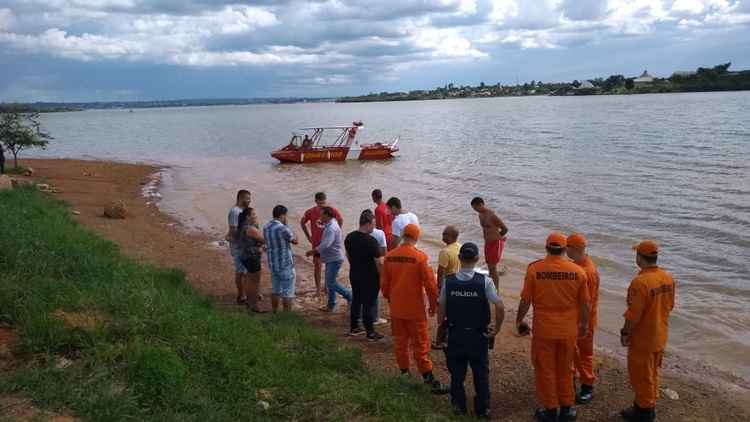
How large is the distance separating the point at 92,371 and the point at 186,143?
58.0 metres

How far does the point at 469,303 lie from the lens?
5.20 meters

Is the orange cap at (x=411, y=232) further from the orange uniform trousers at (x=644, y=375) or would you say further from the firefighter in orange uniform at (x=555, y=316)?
the orange uniform trousers at (x=644, y=375)

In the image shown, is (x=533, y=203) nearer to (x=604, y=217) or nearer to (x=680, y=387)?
(x=604, y=217)

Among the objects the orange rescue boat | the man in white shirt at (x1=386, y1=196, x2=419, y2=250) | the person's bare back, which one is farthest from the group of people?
the orange rescue boat

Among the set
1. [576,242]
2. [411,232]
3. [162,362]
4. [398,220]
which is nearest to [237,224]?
[398,220]

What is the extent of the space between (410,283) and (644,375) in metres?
2.30

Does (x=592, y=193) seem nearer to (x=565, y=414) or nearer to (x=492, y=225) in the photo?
(x=492, y=225)

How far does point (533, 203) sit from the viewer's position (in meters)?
20.2

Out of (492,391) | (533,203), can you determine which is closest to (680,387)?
(492,391)

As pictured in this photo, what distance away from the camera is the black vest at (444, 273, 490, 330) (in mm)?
5188

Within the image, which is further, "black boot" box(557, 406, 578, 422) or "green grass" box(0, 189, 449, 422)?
"black boot" box(557, 406, 578, 422)

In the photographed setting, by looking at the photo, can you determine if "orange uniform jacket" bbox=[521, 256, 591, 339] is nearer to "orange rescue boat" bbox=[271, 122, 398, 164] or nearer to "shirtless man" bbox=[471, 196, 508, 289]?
"shirtless man" bbox=[471, 196, 508, 289]

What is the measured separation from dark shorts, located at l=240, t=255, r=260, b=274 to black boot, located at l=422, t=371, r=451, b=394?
3.34 metres

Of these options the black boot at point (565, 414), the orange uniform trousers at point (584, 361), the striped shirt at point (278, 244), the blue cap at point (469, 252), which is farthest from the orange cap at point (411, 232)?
the striped shirt at point (278, 244)
